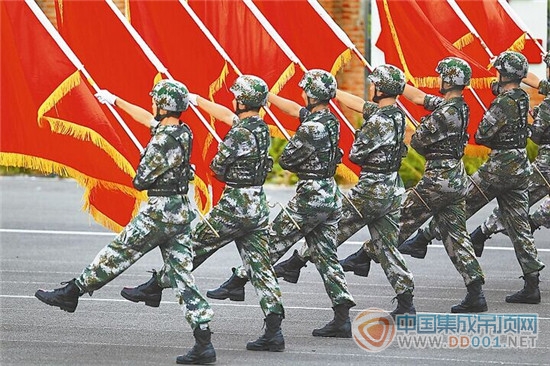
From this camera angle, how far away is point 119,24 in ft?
38.8

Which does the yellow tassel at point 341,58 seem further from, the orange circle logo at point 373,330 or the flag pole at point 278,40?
the orange circle logo at point 373,330

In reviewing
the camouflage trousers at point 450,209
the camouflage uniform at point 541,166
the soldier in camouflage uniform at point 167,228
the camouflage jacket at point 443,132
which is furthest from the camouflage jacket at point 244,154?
the camouflage uniform at point 541,166

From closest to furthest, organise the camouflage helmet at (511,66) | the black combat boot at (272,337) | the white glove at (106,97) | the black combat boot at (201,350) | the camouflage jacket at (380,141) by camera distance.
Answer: the black combat boot at (201,350), the black combat boot at (272,337), the white glove at (106,97), the camouflage jacket at (380,141), the camouflage helmet at (511,66)

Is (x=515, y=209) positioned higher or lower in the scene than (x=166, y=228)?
lower

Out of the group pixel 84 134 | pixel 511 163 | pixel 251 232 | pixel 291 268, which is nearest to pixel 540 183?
pixel 511 163

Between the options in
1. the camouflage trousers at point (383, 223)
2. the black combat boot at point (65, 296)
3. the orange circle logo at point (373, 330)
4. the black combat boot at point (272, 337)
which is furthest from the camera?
the camouflage trousers at point (383, 223)

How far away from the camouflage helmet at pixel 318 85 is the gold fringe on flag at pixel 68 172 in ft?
5.79

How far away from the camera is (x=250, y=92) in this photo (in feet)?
32.7

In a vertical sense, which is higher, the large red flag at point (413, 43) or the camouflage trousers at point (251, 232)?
the large red flag at point (413, 43)

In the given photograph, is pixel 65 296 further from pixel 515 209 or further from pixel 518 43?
pixel 518 43

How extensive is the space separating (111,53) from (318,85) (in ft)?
7.03

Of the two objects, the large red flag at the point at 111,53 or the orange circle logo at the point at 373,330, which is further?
the large red flag at the point at 111,53

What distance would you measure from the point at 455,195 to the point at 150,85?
2.74 meters

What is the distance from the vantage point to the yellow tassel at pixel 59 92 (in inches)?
436
